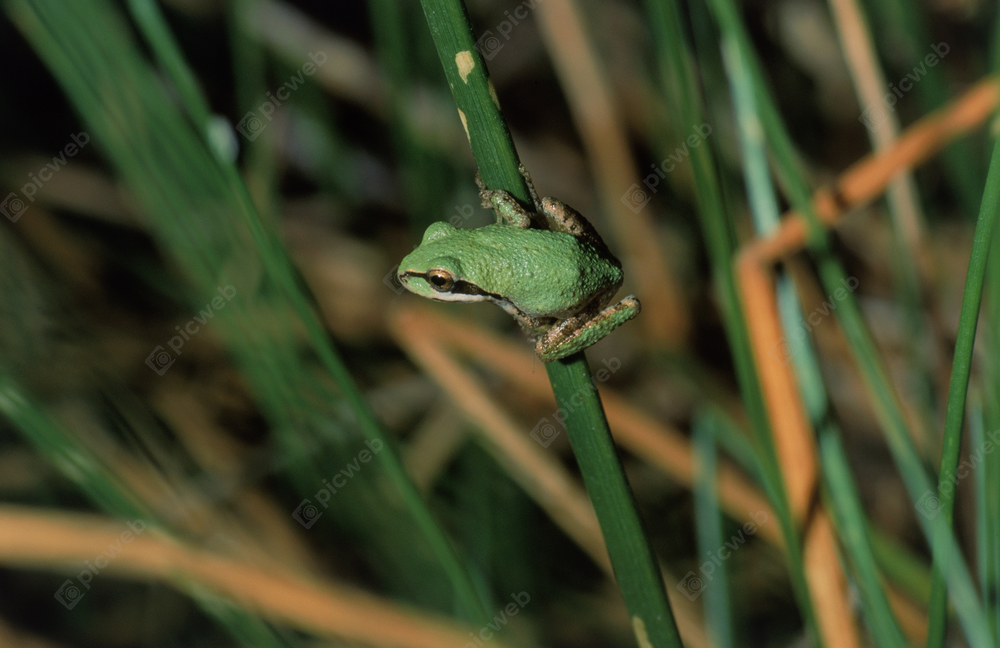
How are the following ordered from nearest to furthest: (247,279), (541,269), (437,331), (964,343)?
(964,343) < (541,269) < (437,331) < (247,279)

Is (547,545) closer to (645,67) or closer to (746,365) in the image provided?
(746,365)

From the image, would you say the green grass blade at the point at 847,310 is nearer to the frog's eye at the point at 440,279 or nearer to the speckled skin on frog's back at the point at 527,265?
the speckled skin on frog's back at the point at 527,265

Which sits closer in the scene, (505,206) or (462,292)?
(505,206)

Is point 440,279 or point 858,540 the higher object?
point 440,279

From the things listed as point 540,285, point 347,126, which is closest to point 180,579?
point 540,285

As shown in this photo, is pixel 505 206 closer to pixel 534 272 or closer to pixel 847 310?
pixel 534 272

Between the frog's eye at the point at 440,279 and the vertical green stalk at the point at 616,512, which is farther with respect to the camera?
the frog's eye at the point at 440,279

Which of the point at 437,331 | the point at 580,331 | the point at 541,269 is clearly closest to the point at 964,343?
the point at 580,331

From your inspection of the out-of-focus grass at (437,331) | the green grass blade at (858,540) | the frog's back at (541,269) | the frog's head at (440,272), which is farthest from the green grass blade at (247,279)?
the green grass blade at (858,540)
